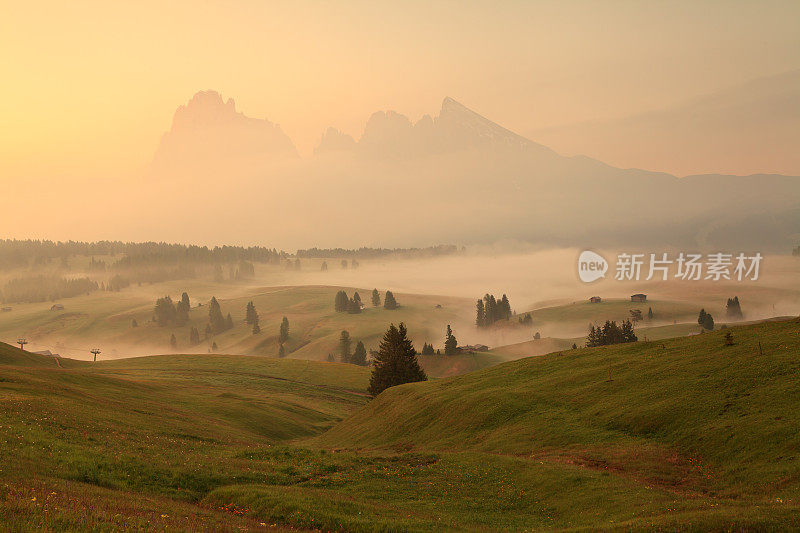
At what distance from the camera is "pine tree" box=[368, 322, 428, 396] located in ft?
355

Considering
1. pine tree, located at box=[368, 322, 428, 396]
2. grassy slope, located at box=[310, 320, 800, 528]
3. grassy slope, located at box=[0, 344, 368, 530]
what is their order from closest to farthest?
grassy slope, located at box=[0, 344, 368, 530] → grassy slope, located at box=[310, 320, 800, 528] → pine tree, located at box=[368, 322, 428, 396]

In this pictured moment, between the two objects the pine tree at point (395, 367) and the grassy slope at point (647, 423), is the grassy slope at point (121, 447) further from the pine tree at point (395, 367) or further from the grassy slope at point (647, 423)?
the grassy slope at point (647, 423)

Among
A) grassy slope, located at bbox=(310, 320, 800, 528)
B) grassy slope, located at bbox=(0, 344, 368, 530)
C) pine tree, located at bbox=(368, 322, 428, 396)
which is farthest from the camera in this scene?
pine tree, located at bbox=(368, 322, 428, 396)

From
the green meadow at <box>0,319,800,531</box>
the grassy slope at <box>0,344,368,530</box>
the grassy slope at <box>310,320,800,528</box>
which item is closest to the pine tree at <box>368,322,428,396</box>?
the grassy slope at <box>0,344,368,530</box>

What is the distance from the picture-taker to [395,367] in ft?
357

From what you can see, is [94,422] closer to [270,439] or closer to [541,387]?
[270,439]

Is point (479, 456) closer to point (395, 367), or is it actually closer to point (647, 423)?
point (647, 423)

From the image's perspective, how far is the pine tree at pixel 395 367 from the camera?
10819 centimetres

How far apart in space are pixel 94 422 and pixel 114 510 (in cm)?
2735

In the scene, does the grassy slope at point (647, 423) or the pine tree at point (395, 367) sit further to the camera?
the pine tree at point (395, 367)

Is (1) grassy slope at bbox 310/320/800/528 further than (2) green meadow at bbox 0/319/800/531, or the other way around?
(1) grassy slope at bbox 310/320/800/528

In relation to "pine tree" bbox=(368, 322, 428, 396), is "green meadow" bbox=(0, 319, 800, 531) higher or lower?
higher

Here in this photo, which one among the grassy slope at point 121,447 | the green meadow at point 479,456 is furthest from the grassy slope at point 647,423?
the grassy slope at point 121,447

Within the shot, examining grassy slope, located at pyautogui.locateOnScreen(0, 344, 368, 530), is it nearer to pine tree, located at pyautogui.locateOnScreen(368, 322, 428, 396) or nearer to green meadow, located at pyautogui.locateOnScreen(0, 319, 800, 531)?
green meadow, located at pyautogui.locateOnScreen(0, 319, 800, 531)
